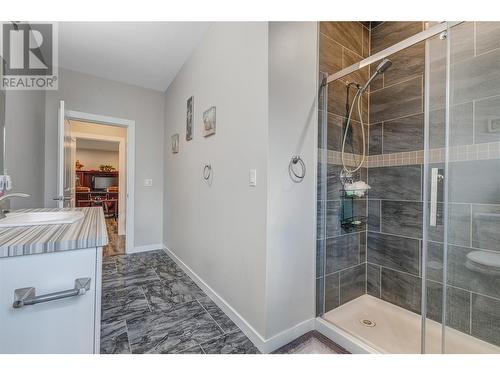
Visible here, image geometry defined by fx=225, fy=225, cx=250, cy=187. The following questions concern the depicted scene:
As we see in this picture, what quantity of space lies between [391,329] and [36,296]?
7.23 ft

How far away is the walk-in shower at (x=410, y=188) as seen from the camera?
4.71 feet

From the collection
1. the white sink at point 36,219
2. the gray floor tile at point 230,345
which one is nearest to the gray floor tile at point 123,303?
the gray floor tile at point 230,345

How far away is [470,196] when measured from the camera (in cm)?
146

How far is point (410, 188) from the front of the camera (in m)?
1.97

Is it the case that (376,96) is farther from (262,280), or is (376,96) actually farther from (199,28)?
(262,280)

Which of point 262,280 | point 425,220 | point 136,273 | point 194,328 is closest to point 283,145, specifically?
point 262,280

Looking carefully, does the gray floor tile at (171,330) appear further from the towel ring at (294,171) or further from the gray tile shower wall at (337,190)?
the towel ring at (294,171)

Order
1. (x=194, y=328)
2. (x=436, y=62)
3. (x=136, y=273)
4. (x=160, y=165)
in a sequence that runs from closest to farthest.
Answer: (x=436, y=62) → (x=194, y=328) → (x=136, y=273) → (x=160, y=165)

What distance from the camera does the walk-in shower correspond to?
1.44 metres

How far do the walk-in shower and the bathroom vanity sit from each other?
1.49 m

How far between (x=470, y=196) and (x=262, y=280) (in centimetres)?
146

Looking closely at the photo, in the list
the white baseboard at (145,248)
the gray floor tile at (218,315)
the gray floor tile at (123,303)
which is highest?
the white baseboard at (145,248)

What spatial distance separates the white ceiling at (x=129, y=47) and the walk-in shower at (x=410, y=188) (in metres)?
1.48

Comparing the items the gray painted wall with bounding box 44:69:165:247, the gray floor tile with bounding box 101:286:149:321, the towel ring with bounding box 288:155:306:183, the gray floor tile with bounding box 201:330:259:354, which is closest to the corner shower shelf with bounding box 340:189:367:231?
the towel ring with bounding box 288:155:306:183
